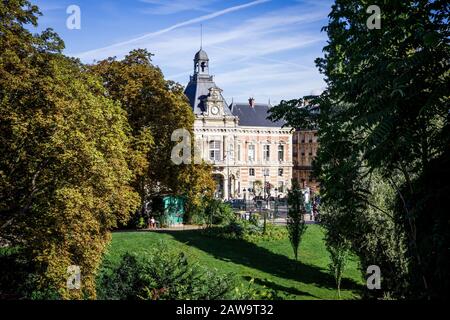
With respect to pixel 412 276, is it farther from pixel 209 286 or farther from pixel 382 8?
pixel 209 286

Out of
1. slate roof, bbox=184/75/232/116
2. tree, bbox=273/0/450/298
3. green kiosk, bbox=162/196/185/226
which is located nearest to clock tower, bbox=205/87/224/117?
slate roof, bbox=184/75/232/116

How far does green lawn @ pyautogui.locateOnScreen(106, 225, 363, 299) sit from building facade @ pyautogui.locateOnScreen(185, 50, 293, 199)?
30535mm

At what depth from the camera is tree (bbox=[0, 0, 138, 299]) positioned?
519 inches

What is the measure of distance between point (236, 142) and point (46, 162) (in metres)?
50.9

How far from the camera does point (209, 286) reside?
1270cm

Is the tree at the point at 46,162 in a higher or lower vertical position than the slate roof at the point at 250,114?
lower

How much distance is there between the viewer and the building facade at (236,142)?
6112 cm

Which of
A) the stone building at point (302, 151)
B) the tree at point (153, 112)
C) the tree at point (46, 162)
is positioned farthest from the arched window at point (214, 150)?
the tree at point (46, 162)

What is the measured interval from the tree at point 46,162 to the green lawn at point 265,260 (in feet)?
21.1

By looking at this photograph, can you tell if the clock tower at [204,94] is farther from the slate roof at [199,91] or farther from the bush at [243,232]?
the bush at [243,232]

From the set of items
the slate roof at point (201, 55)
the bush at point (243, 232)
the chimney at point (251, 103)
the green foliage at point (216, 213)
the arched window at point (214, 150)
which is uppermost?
the slate roof at point (201, 55)

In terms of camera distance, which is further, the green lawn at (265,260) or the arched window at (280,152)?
the arched window at (280,152)

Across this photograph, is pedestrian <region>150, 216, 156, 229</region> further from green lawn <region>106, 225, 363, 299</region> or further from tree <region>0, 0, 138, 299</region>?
tree <region>0, 0, 138, 299</region>

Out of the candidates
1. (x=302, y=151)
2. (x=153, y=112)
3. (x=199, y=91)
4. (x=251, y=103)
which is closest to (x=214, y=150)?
(x=199, y=91)
